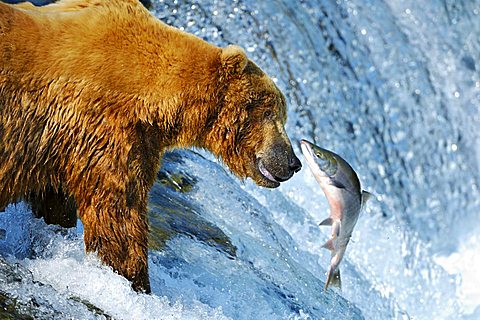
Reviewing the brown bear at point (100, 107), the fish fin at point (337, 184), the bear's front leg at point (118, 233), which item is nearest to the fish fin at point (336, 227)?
the fish fin at point (337, 184)

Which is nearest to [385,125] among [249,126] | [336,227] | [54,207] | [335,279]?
[335,279]

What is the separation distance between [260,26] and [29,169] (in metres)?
5.47

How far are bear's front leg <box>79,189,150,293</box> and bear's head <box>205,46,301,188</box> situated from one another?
2.02 ft

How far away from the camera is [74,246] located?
5445 mm

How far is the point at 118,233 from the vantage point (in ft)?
16.9

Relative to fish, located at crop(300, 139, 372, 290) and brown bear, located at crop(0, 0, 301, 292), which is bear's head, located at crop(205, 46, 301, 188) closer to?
brown bear, located at crop(0, 0, 301, 292)

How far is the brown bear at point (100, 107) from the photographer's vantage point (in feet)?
16.7

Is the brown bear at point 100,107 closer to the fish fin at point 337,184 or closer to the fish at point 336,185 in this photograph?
the fish at point 336,185

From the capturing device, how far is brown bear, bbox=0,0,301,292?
5.10 meters

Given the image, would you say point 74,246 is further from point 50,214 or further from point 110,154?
point 110,154

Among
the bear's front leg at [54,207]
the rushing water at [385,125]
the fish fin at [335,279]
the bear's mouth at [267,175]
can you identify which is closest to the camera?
the bear's front leg at [54,207]

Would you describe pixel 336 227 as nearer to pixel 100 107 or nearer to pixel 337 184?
pixel 337 184

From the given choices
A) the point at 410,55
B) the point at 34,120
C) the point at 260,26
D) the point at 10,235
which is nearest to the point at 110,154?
the point at 34,120

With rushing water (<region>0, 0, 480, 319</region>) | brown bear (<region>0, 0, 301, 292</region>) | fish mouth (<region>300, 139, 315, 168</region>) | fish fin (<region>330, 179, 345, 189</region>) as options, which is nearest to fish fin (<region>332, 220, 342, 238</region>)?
fish fin (<region>330, 179, 345, 189</region>)
